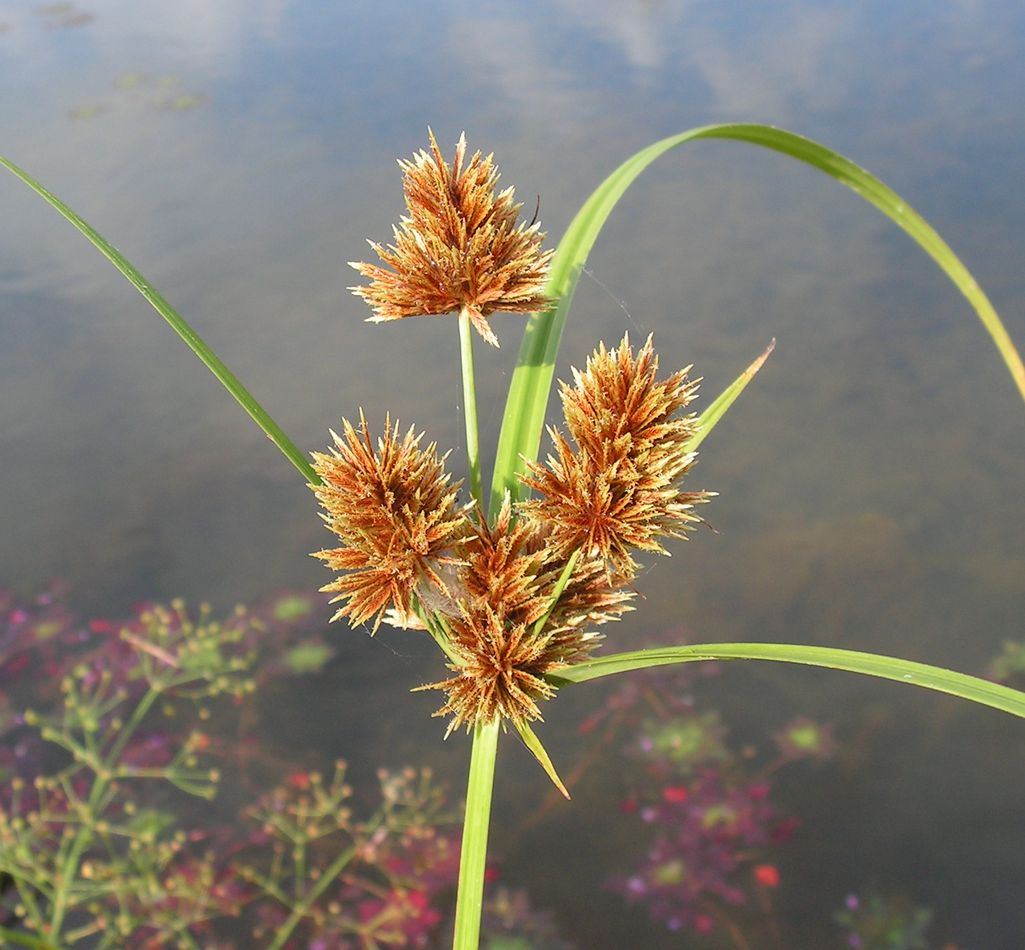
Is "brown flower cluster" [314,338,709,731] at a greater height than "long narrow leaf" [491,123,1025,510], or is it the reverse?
"long narrow leaf" [491,123,1025,510]

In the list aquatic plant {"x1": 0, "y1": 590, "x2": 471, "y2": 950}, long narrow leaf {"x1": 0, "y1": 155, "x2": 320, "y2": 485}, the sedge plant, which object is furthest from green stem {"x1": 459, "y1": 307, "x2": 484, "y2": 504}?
aquatic plant {"x1": 0, "y1": 590, "x2": 471, "y2": 950}

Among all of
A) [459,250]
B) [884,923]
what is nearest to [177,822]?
[884,923]

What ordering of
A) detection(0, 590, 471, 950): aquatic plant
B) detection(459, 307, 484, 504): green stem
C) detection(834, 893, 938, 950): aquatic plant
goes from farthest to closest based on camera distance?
1. detection(0, 590, 471, 950): aquatic plant
2. detection(834, 893, 938, 950): aquatic plant
3. detection(459, 307, 484, 504): green stem

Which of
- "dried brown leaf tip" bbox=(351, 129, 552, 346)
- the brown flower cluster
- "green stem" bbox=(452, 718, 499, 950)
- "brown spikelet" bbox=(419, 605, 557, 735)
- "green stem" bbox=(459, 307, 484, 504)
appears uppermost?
"dried brown leaf tip" bbox=(351, 129, 552, 346)

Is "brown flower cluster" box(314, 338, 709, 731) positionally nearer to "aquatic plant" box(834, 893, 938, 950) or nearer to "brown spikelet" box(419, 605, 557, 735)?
"brown spikelet" box(419, 605, 557, 735)

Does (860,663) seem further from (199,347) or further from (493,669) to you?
(199,347)

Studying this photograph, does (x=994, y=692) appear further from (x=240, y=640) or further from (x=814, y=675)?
(x=240, y=640)

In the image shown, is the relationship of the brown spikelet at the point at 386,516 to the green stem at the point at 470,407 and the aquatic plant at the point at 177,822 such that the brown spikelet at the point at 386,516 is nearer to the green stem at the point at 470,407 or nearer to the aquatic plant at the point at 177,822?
the green stem at the point at 470,407
